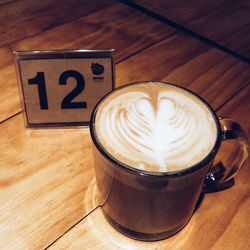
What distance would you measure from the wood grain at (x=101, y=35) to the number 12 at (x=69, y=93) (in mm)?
165

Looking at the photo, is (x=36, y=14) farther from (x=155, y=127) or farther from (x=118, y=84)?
(x=155, y=127)

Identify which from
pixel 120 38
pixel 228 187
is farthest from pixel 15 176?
pixel 120 38

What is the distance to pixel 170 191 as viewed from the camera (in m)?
0.47

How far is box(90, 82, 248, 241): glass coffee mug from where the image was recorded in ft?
1.52

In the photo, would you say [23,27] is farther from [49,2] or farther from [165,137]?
[165,137]

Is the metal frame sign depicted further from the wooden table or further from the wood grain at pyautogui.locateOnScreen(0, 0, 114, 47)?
the wood grain at pyautogui.locateOnScreen(0, 0, 114, 47)

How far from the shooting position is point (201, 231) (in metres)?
0.59

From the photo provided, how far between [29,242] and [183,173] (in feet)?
0.86

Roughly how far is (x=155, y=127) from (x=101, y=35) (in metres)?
0.49

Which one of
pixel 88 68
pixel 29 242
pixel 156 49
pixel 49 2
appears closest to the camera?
pixel 29 242

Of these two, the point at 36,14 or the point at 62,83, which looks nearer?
the point at 62,83

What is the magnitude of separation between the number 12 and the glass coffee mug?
125 mm

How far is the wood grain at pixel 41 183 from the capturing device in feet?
1.86

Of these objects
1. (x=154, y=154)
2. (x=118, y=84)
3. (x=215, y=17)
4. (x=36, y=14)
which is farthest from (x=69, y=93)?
(x=215, y=17)
